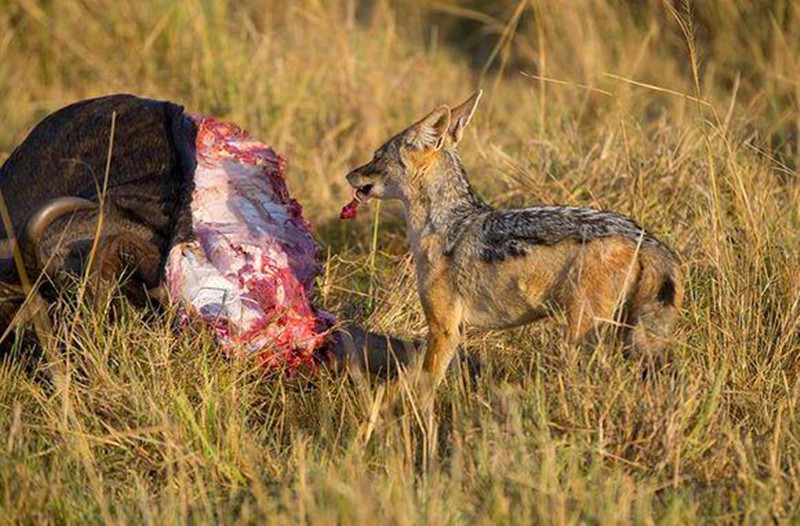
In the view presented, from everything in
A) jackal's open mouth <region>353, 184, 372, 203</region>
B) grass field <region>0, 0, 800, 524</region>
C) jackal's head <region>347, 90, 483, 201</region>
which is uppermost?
jackal's head <region>347, 90, 483, 201</region>

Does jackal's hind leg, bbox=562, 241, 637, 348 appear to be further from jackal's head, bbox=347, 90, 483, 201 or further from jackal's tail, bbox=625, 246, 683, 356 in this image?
jackal's head, bbox=347, 90, 483, 201

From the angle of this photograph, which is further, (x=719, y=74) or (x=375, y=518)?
(x=719, y=74)

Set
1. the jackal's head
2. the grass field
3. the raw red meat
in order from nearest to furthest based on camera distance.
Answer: the grass field < the raw red meat < the jackal's head

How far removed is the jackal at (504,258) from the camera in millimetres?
4484

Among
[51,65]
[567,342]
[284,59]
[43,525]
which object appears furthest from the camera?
[51,65]

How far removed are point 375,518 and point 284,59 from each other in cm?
533

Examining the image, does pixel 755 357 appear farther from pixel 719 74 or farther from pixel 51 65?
pixel 51 65

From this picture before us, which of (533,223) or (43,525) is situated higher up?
(533,223)

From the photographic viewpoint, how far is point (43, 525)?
13.1ft

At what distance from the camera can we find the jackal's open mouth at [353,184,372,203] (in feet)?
17.5

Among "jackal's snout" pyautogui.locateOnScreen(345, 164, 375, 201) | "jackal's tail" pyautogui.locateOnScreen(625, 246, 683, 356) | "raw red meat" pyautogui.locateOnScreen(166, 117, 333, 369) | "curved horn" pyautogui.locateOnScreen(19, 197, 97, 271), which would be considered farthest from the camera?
Answer: "jackal's snout" pyautogui.locateOnScreen(345, 164, 375, 201)

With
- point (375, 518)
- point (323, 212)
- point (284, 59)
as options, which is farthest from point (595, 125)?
point (375, 518)

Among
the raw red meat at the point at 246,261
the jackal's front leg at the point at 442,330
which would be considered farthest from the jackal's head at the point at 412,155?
the jackal's front leg at the point at 442,330

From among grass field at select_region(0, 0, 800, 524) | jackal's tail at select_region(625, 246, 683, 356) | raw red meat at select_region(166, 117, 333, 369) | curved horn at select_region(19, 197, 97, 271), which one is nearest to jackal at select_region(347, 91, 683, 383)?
jackal's tail at select_region(625, 246, 683, 356)
